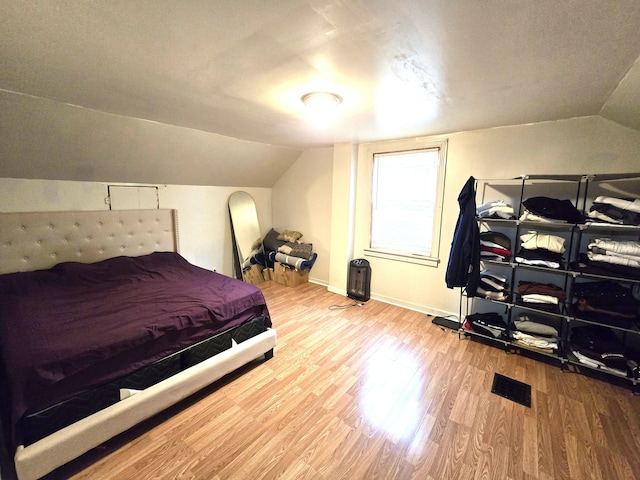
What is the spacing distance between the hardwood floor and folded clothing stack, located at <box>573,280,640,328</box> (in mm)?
553

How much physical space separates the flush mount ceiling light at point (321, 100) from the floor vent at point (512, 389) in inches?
102

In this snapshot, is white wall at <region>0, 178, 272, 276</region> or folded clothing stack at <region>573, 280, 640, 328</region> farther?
white wall at <region>0, 178, 272, 276</region>

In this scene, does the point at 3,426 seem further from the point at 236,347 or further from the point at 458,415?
the point at 458,415

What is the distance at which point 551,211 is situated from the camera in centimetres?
228

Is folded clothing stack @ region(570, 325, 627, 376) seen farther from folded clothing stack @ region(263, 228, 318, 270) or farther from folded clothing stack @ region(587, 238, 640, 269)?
folded clothing stack @ region(263, 228, 318, 270)

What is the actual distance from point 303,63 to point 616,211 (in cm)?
259

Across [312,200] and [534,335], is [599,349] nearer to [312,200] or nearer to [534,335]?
[534,335]

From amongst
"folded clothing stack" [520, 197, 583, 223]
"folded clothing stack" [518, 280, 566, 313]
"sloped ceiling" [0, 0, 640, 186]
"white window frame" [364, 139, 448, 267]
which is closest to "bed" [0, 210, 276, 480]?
"sloped ceiling" [0, 0, 640, 186]

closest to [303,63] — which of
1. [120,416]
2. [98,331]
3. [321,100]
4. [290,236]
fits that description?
[321,100]

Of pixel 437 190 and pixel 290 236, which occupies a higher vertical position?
pixel 437 190

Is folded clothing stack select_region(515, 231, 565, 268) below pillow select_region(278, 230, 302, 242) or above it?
above

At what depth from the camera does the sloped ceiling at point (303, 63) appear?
42.1 inches

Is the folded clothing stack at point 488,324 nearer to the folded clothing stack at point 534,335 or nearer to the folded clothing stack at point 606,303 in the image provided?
the folded clothing stack at point 534,335

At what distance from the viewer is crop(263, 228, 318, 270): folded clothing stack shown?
4340 mm
